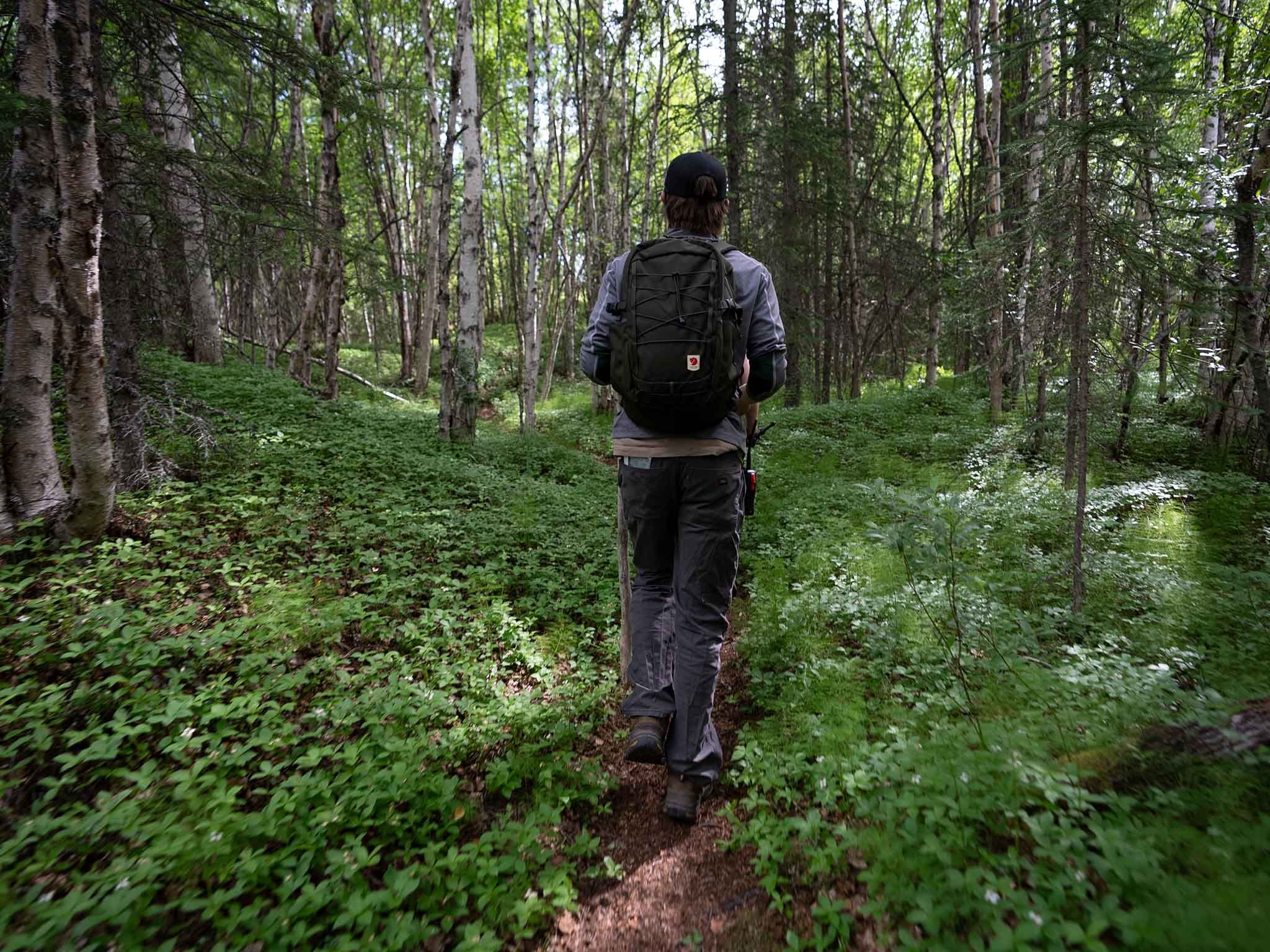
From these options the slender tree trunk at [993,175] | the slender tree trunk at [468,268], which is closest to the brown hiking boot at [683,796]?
the slender tree trunk at [993,175]

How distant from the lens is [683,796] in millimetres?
2662

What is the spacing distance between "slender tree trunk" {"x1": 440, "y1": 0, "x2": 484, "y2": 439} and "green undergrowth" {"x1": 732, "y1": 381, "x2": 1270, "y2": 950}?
571 centimetres

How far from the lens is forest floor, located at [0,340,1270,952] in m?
1.91

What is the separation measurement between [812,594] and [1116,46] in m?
5.00

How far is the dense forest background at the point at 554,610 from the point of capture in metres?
2.04

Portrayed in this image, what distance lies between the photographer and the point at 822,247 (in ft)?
59.5

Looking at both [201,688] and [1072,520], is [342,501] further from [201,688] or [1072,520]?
[1072,520]

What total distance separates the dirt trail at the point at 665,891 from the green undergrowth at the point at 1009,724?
12cm

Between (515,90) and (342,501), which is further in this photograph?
(515,90)

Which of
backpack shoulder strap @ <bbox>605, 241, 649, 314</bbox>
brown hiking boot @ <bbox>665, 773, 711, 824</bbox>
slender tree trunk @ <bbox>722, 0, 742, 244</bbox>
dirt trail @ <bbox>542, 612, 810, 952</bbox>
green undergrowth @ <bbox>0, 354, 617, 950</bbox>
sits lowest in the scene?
dirt trail @ <bbox>542, 612, 810, 952</bbox>

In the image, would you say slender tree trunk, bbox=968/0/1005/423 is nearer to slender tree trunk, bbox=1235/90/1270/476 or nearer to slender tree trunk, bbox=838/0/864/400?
slender tree trunk, bbox=1235/90/1270/476

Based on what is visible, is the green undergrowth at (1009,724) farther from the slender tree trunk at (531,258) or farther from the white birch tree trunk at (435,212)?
the white birch tree trunk at (435,212)

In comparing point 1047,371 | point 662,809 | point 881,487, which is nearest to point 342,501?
point 662,809

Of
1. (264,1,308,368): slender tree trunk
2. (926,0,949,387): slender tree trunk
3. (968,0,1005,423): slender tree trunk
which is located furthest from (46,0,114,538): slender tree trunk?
(926,0,949,387): slender tree trunk
